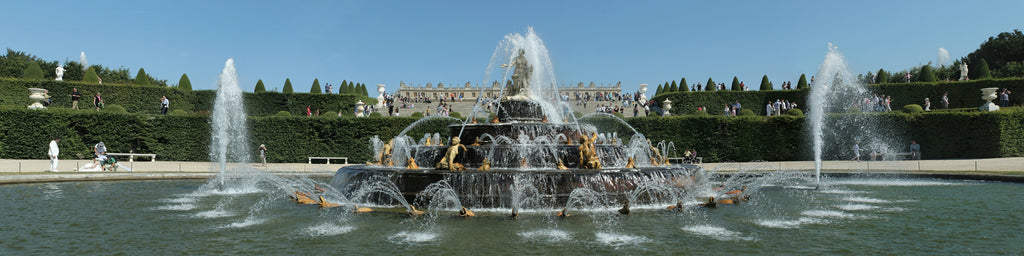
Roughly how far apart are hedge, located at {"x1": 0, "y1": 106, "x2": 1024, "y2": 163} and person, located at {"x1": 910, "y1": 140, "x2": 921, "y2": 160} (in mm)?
568

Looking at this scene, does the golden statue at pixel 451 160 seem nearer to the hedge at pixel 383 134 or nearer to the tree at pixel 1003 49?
the hedge at pixel 383 134

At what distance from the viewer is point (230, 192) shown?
14.4 m

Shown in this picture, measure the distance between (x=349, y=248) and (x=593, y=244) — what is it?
3.15 m

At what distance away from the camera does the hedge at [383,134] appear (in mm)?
25281

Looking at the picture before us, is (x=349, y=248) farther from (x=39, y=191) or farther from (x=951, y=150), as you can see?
(x=951, y=150)

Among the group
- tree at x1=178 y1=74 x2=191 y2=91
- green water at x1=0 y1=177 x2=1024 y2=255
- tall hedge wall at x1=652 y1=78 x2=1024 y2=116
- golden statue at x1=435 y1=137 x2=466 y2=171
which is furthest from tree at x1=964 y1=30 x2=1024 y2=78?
tree at x1=178 y1=74 x2=191 y2=91

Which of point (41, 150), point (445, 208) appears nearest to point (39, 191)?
point (445, 208)

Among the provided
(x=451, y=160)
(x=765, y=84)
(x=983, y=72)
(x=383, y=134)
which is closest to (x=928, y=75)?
(x=983, y=72)

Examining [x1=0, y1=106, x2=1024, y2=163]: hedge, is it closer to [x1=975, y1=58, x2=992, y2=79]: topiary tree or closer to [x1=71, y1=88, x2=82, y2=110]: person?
[x1=71, y1=88, x2=82, y2=110]: person

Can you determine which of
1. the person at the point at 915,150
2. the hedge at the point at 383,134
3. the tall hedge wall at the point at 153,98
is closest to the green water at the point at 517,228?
the person at the point at 915,150

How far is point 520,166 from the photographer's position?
12.2 m

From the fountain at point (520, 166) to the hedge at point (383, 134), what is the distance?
1297 cm

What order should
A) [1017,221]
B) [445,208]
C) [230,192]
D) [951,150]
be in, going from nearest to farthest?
[1017,221] → [445,208] → [230,192] → [951,150]

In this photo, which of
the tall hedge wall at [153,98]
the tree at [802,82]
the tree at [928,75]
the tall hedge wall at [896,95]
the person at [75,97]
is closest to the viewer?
the person at [75,97]
